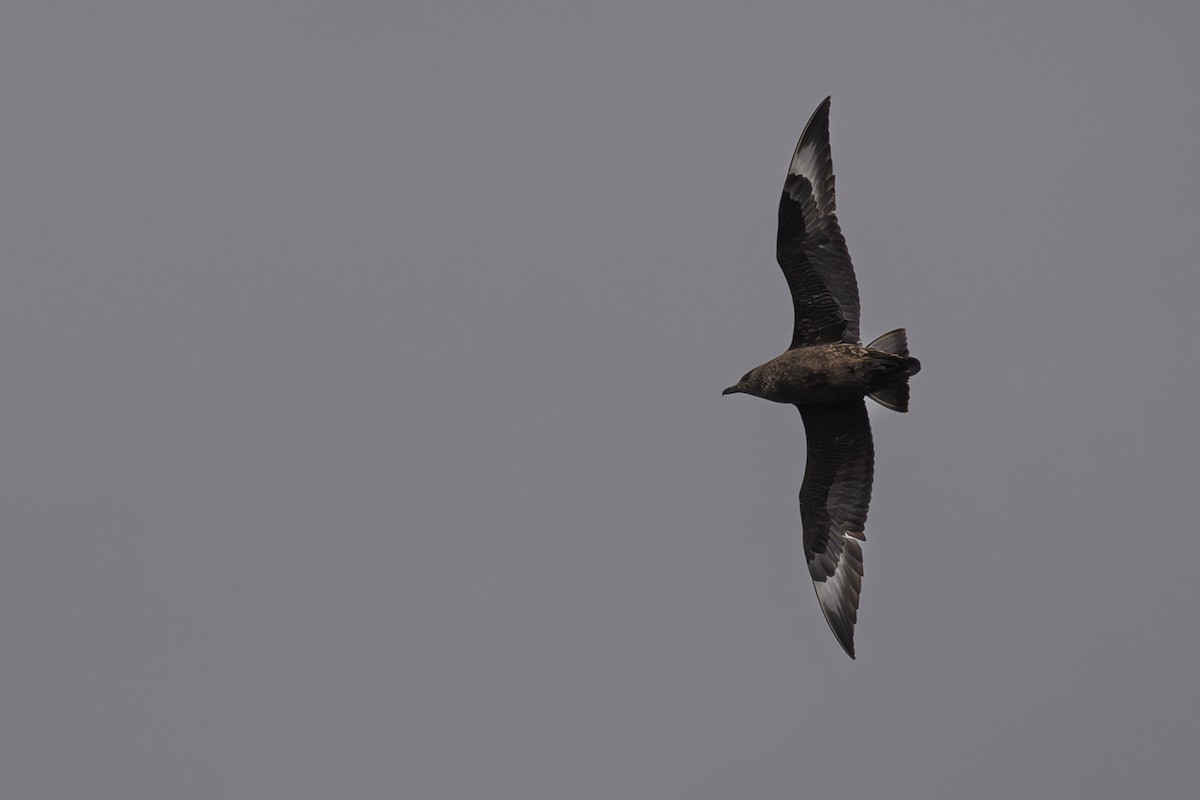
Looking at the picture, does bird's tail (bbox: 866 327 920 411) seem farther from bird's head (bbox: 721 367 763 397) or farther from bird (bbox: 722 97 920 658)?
bird's head (bbox: 721 367 763 397)

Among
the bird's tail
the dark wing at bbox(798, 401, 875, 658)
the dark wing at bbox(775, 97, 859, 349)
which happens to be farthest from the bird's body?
the dark wing at bbox(798, 401, 875, 658)

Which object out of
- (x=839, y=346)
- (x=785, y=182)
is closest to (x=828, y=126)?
(x=785, y=182)

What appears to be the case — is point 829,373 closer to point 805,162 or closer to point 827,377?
point 827,377

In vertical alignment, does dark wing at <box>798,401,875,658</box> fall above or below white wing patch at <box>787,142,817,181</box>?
below

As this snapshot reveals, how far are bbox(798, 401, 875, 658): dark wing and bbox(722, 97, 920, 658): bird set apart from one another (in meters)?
0.01

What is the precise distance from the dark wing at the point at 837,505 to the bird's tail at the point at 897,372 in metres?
0.80

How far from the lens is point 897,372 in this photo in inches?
666

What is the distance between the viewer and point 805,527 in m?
18.5

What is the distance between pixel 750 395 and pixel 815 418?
80 cm

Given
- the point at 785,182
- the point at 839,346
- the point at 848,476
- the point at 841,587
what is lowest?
the point at 841,587

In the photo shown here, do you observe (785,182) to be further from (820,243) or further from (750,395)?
(750,395)

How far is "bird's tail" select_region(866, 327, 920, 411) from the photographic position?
16.8 metres

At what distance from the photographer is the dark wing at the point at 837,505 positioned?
18.0m

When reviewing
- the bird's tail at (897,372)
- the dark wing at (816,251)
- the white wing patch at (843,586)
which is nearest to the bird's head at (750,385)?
the dark wing at (816,251)
